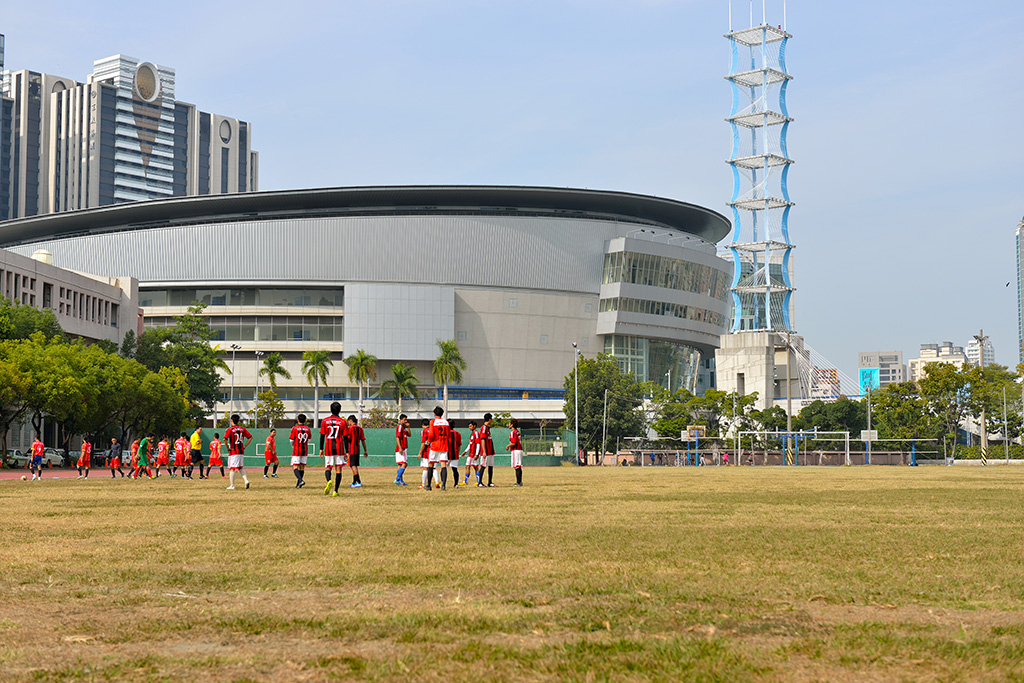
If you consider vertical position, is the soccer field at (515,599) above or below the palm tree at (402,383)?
below

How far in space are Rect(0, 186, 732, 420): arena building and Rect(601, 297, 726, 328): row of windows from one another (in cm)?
32

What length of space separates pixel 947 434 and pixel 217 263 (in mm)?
75570

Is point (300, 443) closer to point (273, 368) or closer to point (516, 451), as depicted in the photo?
point (516, 451)

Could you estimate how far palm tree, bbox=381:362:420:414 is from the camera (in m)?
112

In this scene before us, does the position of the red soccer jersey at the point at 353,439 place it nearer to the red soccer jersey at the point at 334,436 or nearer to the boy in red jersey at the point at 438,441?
the red soccer jersey at the point at 334,436

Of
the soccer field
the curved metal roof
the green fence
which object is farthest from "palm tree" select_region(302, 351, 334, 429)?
the soccer field

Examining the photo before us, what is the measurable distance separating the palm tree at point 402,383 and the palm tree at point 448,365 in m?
2.80

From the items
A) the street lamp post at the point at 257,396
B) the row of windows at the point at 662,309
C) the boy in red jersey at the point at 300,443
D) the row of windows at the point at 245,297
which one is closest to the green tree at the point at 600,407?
the row of windows at the point at 662,309

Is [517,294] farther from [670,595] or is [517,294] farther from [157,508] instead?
[670,595]

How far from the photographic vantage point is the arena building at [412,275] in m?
117

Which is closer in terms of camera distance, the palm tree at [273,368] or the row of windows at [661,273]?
the palm tree at [273,368]

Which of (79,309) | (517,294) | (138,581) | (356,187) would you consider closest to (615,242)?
(517,294)

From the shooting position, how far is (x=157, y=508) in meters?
19.3

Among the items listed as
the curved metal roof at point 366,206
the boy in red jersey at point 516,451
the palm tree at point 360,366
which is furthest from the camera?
the curved metal roof at point 366,206
